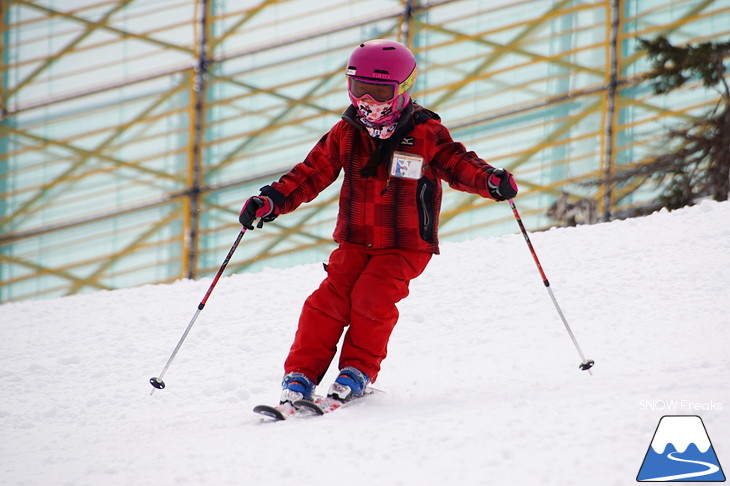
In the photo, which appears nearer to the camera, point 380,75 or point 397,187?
point 380,75

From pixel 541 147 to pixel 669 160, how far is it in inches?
82.2

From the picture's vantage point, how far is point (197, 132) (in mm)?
8961

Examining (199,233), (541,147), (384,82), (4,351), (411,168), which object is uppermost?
(541,147)

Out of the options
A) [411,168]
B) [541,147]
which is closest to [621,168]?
[541,147]

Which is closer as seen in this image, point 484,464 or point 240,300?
point 484,464

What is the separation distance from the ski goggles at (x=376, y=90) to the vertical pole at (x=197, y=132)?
249 inches

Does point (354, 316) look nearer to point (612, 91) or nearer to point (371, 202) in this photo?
point (371, 202)

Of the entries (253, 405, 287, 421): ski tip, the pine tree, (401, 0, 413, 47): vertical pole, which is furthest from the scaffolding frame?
(253, 405, 287, 421): ski tip

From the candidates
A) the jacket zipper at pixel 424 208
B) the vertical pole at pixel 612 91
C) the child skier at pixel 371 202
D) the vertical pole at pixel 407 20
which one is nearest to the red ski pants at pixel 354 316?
the child skier at pixel 371 202

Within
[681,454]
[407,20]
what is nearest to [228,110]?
[407,20]

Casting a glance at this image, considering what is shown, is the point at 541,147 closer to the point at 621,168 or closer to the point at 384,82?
the point at 621,168

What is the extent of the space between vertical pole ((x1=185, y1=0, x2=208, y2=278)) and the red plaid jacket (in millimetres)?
6127

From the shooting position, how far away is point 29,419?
2812 mm

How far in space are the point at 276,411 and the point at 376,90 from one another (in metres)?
1.08
